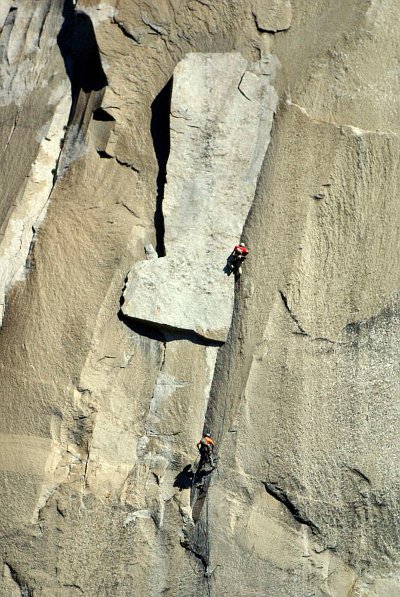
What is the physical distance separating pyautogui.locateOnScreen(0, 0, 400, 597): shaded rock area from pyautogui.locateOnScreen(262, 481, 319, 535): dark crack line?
0.05ft

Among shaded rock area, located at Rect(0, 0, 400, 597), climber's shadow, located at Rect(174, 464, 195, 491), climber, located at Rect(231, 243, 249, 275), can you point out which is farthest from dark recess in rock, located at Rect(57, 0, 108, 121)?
climber's shadow, located at Rect(174, 464, 195, 491)

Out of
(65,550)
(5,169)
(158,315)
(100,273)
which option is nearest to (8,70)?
(5,169)

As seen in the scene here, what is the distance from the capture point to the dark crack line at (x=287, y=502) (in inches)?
248

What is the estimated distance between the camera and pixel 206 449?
20.5ft

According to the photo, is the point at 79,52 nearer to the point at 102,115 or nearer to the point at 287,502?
the point at 102,115

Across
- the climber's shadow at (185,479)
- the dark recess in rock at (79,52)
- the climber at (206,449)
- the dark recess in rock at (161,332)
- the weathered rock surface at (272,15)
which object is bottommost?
the climber's shadow at (185,479)

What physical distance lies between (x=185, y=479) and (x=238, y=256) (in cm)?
171

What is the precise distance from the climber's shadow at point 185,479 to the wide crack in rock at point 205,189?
1.00 meters

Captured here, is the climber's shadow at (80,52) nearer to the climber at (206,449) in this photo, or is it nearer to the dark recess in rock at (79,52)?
the dark recess in rock at (79,52)

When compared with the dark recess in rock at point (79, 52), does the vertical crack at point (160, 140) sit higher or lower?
lower

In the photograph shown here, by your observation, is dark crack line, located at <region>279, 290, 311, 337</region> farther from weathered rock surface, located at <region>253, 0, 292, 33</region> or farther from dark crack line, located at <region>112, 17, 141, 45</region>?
dark crack line, located at <region>112, 17, 141, 45</region>

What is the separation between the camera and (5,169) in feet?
24.3

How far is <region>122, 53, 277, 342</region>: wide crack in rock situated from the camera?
6.45 meters

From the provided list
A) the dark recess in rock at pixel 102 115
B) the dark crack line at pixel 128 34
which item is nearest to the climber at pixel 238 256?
the dark recess in rock at pixel 102 115
